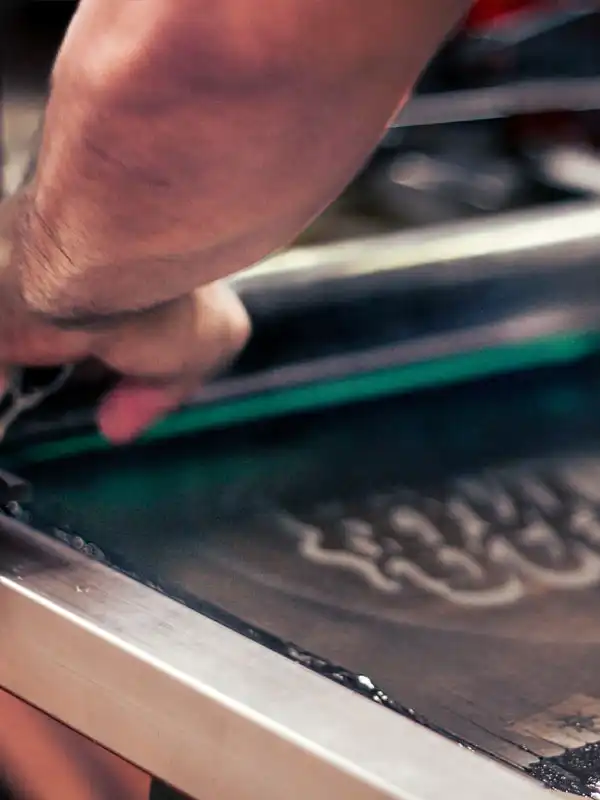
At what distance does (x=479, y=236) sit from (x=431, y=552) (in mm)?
375

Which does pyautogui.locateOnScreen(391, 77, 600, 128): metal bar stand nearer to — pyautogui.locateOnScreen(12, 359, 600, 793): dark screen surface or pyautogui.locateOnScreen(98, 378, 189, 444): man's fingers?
pyautogui.locateOnScreen(12, 359, 600, 793): dark screen surface

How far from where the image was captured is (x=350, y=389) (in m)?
0.85

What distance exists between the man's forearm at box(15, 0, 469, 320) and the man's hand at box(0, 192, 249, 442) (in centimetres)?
3

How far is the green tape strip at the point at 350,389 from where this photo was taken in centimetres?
73

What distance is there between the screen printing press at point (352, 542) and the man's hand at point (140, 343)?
36mm

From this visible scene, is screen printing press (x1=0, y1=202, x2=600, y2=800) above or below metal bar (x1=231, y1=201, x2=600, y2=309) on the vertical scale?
below

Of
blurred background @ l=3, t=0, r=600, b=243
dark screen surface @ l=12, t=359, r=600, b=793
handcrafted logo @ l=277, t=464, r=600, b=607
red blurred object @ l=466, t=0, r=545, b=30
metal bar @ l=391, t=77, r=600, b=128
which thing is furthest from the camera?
metal bar @ l=391, t=77, r=600, b=128

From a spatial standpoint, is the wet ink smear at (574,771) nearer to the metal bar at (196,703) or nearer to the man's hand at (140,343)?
the metal bar at (196,703)

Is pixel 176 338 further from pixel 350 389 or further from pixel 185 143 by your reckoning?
pixel 350 389

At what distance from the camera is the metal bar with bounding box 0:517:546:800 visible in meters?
0.40

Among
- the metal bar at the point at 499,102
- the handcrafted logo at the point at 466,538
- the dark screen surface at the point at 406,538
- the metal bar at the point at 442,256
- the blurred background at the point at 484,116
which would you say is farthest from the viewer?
the metal bar at the point at 499,102

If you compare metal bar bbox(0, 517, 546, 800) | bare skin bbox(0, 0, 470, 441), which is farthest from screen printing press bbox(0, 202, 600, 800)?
bare skin bbox(0, 0, 470, 441)

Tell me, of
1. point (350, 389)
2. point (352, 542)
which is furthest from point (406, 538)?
point (350, 389)

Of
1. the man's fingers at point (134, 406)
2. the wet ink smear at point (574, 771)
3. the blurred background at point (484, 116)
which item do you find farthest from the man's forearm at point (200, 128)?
the blurred background at point (484, 116)
